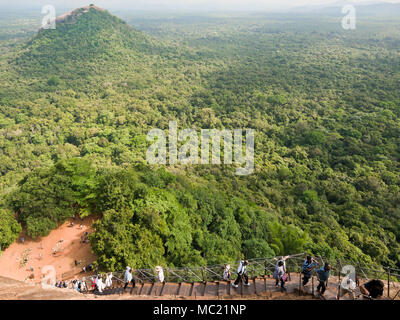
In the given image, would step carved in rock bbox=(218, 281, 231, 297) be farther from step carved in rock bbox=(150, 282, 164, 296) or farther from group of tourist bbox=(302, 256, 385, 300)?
group of tourist bbox=(302, 256, 385, 300)

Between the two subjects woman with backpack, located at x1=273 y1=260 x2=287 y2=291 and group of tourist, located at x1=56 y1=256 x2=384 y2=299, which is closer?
group of tourist, located at x1=56 y1=256 x2=384 y2=299

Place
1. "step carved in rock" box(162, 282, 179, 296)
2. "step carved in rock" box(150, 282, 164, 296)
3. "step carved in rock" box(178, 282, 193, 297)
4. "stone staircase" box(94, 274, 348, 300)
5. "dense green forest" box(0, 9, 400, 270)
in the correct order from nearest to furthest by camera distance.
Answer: "stone staircase" box(94, 274, 348, 300) < "step carved in rock" box(178, 282, 193, 297) < "step carved in rock" box(162, 282, 179, 296) < "step carved in rock" box(150, 282, 164, 296) < "dense green forest" box(0, 9, 400, 270)

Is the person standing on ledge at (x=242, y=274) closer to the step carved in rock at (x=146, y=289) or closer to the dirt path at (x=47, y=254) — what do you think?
the step carved in rock at (x=146, y=289)

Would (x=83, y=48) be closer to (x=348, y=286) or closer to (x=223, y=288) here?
(x=223, y=288)

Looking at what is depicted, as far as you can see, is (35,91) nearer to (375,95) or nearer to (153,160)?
(153,160)

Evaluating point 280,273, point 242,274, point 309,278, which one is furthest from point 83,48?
point 309,278

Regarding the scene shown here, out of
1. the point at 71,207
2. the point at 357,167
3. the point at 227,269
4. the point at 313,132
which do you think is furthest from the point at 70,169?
the point at 313,132

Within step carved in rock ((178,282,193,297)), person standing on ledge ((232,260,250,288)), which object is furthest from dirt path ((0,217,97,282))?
person standing on ledge ((232,260,250,288))

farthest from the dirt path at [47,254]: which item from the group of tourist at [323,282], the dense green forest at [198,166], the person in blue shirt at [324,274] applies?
the person in blue shirt at [324,274]
